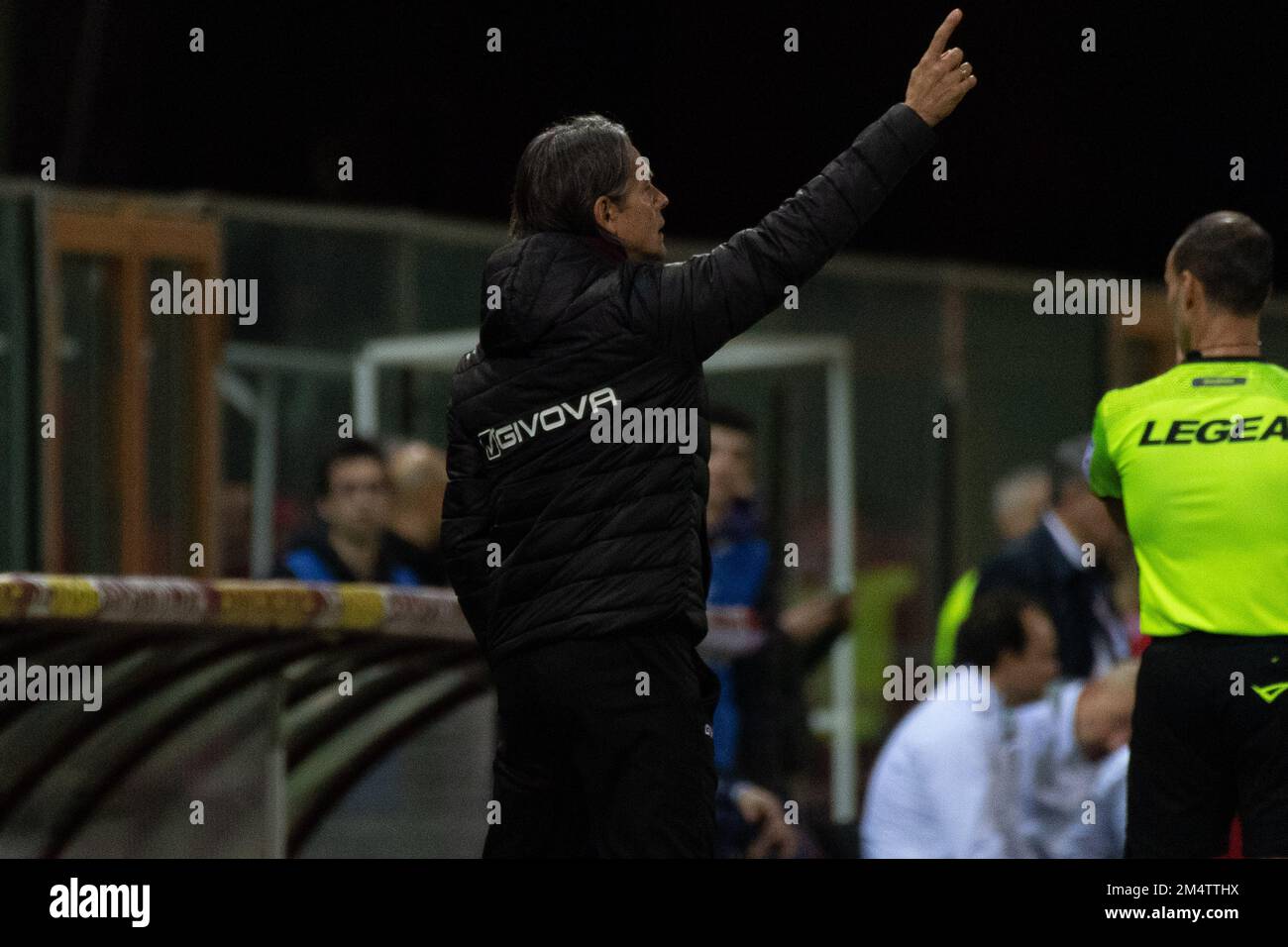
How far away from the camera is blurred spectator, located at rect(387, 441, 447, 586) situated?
856 centimetres

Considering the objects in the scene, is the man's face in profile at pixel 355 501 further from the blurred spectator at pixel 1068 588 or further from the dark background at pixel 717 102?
the dark background at pixel 717 102

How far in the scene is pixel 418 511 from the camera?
8.88 m

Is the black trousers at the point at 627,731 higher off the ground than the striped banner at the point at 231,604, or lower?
lower

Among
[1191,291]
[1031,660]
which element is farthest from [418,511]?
[1191,291]

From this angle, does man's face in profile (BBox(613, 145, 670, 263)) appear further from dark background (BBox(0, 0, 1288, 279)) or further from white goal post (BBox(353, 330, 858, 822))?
dark background (BBox(0, 0, 1288, 279))

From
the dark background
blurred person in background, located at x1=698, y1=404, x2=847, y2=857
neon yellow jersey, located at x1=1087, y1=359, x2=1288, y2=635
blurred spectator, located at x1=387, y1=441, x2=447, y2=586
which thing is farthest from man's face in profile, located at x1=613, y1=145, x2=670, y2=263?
the dark background

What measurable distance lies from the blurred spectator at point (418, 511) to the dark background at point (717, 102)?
2.79 meters

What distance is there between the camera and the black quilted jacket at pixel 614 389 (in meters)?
4.80

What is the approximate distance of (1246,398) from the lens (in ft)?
18.6

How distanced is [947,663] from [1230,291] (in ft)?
10.8

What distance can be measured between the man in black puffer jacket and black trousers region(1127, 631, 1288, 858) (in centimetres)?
110

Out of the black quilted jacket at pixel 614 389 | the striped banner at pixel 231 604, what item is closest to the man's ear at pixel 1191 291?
the black quilted jacket at pixel 614 389

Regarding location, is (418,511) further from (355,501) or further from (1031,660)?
(1031,660)

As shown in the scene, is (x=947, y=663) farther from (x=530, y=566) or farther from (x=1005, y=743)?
(x=530, y=566)
